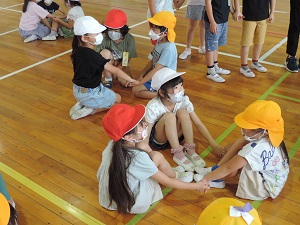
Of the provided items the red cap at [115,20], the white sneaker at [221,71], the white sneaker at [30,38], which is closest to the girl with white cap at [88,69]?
the red cap at [115,20]

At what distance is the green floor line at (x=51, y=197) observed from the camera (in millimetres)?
2398

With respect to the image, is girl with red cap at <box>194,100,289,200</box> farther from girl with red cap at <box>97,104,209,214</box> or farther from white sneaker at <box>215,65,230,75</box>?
white sneaker at <box>215,65,230,75</box>

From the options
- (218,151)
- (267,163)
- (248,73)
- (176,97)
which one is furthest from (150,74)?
(267,163)

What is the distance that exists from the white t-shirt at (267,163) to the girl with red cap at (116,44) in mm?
2142

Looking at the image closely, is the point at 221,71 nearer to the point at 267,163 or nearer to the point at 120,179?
the point at 267,163

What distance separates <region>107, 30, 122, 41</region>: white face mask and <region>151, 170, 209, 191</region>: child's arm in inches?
81.9

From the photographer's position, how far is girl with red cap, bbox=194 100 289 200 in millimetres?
2213

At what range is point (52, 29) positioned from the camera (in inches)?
228

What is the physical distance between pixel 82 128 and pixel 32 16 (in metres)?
3.14

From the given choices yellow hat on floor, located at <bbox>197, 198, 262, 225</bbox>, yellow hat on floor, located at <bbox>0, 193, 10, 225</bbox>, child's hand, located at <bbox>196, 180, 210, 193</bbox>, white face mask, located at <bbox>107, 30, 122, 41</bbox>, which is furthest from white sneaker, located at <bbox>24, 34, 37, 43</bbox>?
yellow hat on floor, located at <bbox>197, 198, 262, 225</bbox>

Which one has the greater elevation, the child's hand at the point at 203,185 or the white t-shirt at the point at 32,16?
the white t-shirt at the point at 32,16

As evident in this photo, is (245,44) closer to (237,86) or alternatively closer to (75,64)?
(237,86)

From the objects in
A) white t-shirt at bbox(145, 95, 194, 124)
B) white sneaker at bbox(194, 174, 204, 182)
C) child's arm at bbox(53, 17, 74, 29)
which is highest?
white t-shirt at bbox(145, 95, 194, 124)

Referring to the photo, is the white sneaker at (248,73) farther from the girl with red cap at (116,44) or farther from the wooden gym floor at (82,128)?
the girl with red cap at (116,44)
